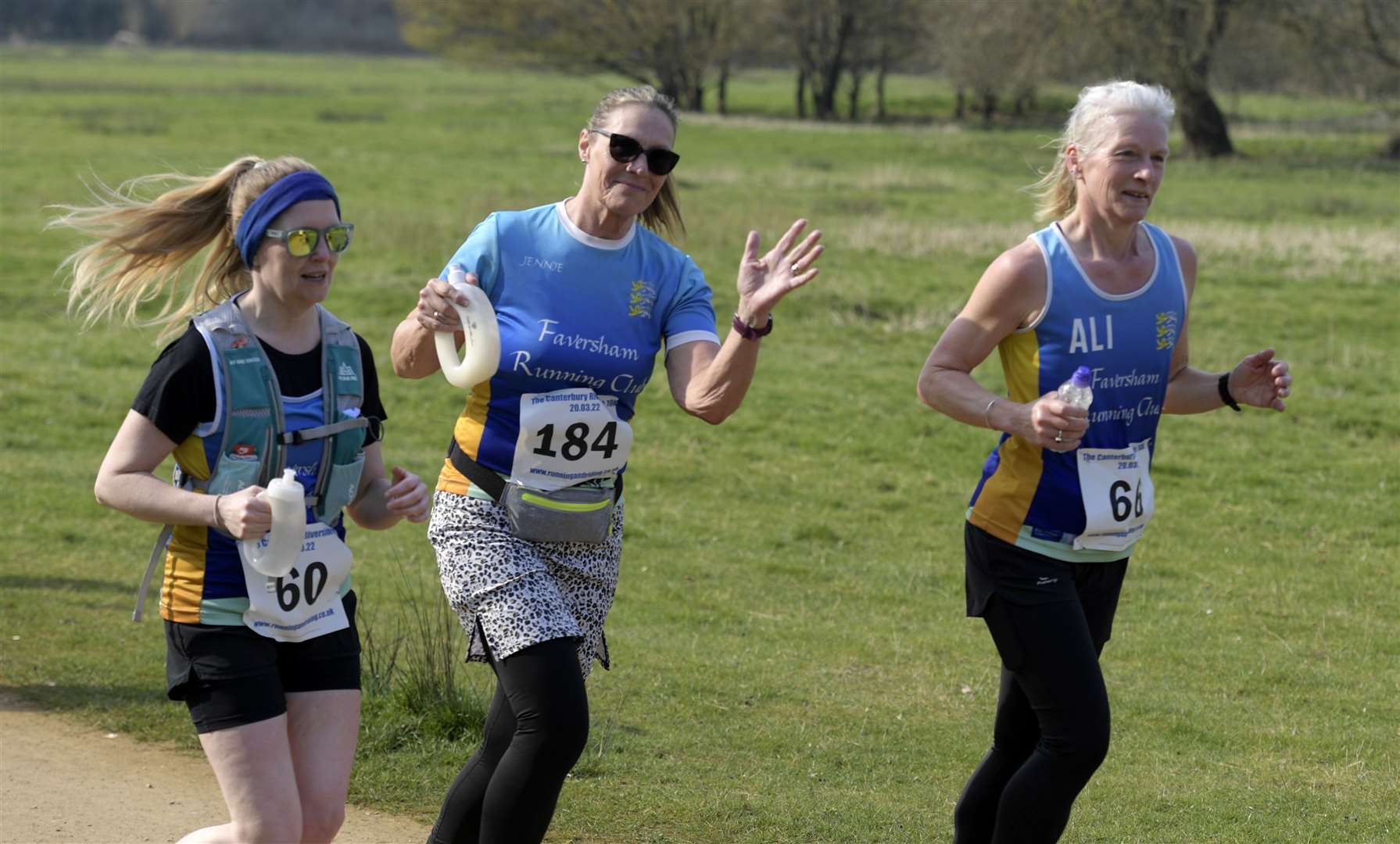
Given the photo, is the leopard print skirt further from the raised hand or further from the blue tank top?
the blue tank top

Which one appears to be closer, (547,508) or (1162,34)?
(547,508)

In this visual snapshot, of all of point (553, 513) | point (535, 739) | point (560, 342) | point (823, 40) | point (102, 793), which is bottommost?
point (102, 793)

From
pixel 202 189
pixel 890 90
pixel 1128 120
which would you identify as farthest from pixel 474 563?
pixel 890 90

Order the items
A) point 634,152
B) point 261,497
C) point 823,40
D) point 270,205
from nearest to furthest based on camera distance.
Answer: point 261,497 < point 270,205 < point 634,152 < point 823,40

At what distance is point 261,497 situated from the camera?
346cm

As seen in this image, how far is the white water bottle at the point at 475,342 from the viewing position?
400 centimetres

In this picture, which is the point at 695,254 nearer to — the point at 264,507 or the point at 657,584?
the point at 657,584

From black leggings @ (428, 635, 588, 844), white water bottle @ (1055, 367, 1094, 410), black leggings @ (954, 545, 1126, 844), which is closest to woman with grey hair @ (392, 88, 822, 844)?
black leggings @ (428, 635, 588, 844)

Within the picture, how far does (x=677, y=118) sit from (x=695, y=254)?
17.5 meters

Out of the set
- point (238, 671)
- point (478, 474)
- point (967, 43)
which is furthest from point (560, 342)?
point (967, 43)

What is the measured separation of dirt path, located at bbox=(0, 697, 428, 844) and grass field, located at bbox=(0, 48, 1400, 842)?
25 centimetres

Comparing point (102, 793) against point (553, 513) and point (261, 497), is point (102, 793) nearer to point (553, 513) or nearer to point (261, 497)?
point (553, 513)

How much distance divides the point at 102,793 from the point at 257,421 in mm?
2615

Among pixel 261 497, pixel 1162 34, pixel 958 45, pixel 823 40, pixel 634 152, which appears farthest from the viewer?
pixel 823 40
